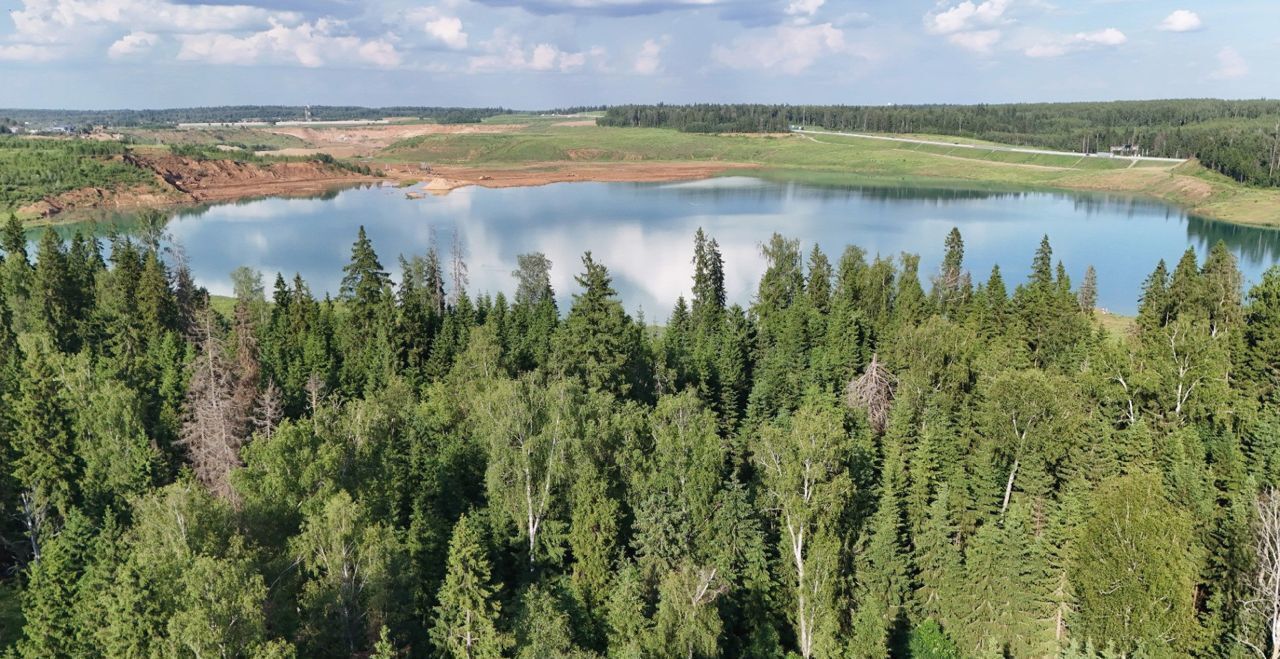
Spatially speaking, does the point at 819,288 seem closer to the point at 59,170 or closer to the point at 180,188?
the point at 180,188

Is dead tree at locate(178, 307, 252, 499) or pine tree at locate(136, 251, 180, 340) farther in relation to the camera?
pine tree at locate(136, 251, 180, 340)

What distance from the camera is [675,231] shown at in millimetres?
126562

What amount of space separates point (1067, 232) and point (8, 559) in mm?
134814

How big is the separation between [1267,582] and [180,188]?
189550 mm

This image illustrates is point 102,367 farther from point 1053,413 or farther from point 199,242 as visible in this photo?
point 199,242

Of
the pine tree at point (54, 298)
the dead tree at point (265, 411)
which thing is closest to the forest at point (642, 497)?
the dead tree at point (265, 411)

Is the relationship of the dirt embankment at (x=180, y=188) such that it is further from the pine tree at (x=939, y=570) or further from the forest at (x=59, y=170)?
the pine tree at (x=939, y=570)

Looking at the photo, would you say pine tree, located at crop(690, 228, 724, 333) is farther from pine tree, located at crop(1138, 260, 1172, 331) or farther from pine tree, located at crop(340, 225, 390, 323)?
pine tree, located at crop(1138, 260, 1172, 331)

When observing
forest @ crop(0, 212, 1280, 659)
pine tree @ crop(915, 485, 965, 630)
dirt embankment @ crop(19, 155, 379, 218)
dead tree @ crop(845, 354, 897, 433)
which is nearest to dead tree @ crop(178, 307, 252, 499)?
forest @ crop(0, 212, 1280, 659)

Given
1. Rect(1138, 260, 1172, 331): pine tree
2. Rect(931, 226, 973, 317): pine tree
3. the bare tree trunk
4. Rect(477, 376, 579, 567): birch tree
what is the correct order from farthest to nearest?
Rect(931, 226, 973, 317): pine tree
Rect(1138, 260, 1172, 331): pine tree
the bare tree trunk
Rect(477, 376, 579, 567): birch tree

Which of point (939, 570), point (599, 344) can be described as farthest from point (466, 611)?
point (599, 344)

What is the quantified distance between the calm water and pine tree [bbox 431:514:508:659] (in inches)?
2247

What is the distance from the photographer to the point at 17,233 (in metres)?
65.7

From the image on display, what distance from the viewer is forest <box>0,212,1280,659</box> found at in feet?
76.9
